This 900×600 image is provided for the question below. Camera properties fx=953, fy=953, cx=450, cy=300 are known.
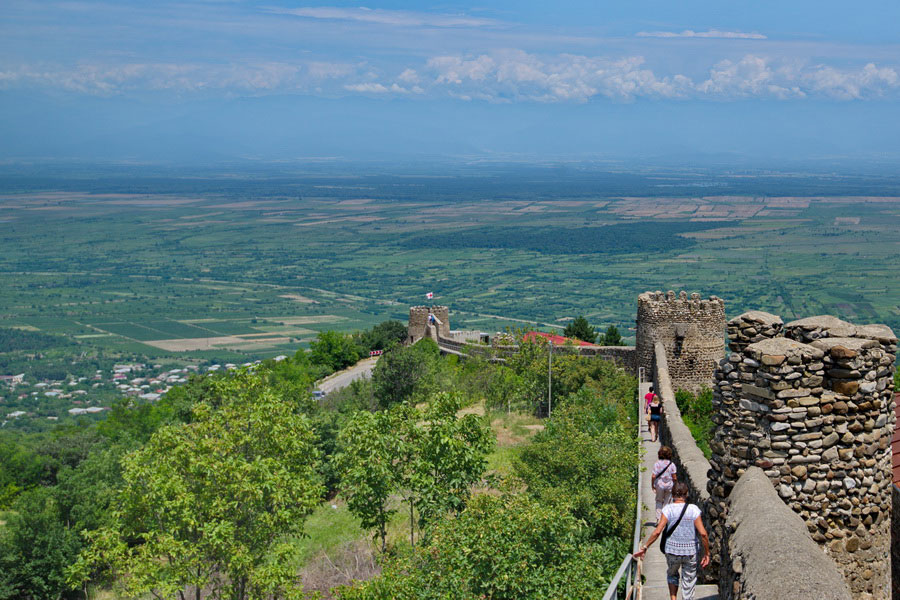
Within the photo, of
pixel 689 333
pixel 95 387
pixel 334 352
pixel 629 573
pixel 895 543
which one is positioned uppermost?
pixel 895 543

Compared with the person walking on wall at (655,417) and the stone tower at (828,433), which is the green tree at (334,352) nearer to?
the person walking on wall at (655,417)

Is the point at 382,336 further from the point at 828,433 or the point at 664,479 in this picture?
the point at 828,433

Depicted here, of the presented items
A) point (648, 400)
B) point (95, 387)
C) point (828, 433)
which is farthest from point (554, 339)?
point (95, 387)

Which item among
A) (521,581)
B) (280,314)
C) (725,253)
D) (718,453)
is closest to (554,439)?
(521,581)

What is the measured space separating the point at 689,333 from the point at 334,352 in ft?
106

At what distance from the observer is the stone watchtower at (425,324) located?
156 feet

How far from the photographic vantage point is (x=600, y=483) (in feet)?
49.9

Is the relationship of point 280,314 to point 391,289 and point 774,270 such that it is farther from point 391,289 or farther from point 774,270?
point 774,270

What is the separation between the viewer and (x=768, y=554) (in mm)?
5473

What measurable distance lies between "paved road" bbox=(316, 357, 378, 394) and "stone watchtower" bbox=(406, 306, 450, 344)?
2.74 m

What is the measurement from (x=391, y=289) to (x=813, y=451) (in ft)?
550

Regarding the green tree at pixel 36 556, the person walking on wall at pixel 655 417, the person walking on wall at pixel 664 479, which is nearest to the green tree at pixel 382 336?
the green tree at pixel 36 556

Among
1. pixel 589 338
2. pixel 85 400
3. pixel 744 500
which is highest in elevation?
pixel 744 500

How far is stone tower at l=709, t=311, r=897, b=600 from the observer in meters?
6.64
